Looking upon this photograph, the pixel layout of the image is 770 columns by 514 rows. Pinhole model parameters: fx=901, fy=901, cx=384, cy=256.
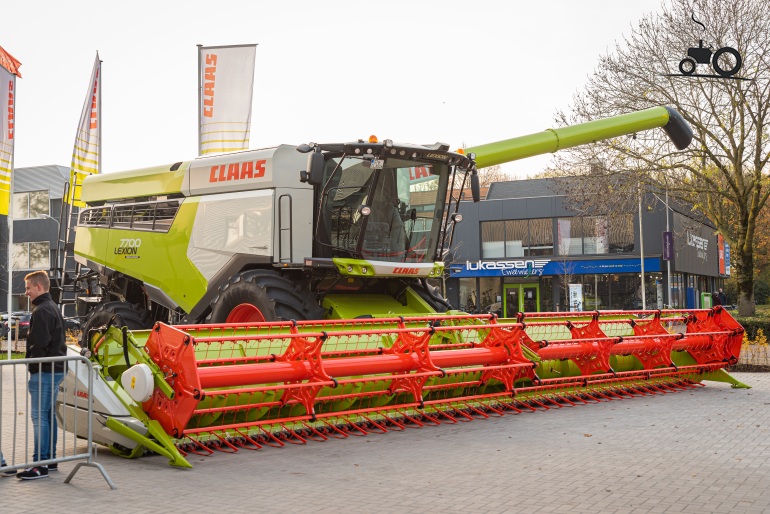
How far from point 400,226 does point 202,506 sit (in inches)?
287

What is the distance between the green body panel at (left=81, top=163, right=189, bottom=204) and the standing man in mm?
6942

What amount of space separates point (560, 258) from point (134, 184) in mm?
37991

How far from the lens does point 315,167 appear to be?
1199 cm

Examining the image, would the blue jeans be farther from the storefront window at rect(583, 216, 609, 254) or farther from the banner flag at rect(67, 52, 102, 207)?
the storefront window at rect(583, 216, 609, 254)

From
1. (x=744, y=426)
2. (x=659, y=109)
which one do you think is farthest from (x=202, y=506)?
(x=659, y=109)

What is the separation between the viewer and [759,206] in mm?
28547

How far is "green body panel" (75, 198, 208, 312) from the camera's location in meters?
14.2

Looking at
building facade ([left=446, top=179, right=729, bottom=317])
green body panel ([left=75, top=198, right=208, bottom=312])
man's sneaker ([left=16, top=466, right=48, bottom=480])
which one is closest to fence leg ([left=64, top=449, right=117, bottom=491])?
man's sneaker ([left=16, top=466, right=48, bottom=480])

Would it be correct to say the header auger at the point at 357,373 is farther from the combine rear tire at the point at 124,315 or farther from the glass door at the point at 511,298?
the glass door at the point at 511,298

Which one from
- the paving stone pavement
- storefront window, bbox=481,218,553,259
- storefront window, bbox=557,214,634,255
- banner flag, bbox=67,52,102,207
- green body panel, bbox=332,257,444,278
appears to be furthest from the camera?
storefront window, bbox=481,218,553,259

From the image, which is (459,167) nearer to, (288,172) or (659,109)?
(288,172)

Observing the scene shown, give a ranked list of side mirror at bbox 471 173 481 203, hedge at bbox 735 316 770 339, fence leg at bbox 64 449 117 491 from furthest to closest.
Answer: hedge at bbox 735 316 770 339
side mirror at bbox 471 173 481 203
fence leg at bbox 64 449 117 491

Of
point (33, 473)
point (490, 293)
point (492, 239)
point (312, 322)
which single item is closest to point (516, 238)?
point (492, 239)

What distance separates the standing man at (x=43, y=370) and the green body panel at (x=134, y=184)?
22.8 ft
